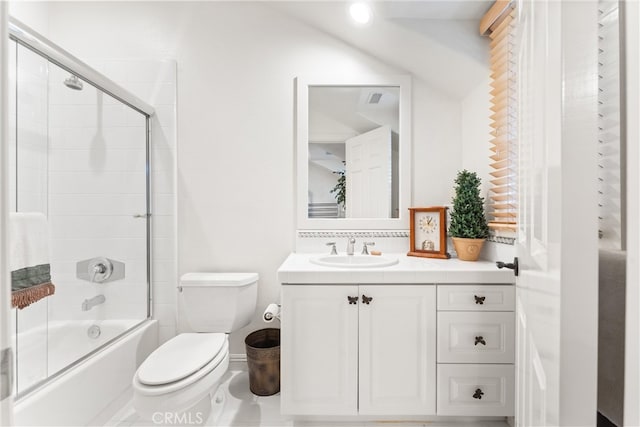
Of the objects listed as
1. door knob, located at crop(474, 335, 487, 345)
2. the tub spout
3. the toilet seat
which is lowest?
the toilet seat

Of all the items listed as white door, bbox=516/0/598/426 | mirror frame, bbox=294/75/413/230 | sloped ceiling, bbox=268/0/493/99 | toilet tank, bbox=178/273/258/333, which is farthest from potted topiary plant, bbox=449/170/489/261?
toilet tank, bbox=178/273/258/333

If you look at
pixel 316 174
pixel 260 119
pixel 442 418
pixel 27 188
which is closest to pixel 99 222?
pixel 27 188

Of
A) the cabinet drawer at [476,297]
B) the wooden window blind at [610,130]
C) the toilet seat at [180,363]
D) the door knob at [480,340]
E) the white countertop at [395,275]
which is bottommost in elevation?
the toilet seat at [180,363]

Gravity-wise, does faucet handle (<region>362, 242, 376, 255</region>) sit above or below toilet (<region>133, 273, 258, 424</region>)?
above

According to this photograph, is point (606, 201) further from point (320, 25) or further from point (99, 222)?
point (99, 222)

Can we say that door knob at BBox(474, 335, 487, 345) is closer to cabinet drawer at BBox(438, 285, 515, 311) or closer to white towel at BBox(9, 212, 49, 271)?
cabinet drawer at BBox(438, 285, 515, 311)

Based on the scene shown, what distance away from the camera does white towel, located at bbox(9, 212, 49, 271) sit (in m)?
1.14

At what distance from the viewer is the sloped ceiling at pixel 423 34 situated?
1.65 m

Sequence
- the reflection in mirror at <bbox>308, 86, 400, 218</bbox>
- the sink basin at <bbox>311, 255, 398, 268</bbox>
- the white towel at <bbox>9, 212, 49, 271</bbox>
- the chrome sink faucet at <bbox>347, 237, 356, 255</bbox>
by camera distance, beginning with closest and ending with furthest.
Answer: the white towel at <bbox>9, 212, 49, 271</bbox>
the sink basin at <bbox>311, 255, 398, 268</bbox>
the chrome sink faucet at <bbox>347, 237, 356, 255</bbox>
the reflection in mirror at <bbox>308, 86, 400, 218</bbox>

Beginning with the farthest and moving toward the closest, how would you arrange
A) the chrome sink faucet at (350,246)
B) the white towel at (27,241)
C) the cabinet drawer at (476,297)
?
the chrome sink faucet at (350,246), the cabinet drawer at (476,297), the white towel at (27,241)

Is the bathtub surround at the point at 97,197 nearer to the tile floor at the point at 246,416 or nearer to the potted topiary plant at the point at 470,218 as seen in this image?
the tile floor at the point at 246,416

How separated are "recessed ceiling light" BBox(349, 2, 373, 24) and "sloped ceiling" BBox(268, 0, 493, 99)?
0.04 meters

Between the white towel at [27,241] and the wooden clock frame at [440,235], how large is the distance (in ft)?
5.91

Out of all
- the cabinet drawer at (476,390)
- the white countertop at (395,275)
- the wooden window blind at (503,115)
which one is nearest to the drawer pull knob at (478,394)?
the cabinet drawer at (476,390)
